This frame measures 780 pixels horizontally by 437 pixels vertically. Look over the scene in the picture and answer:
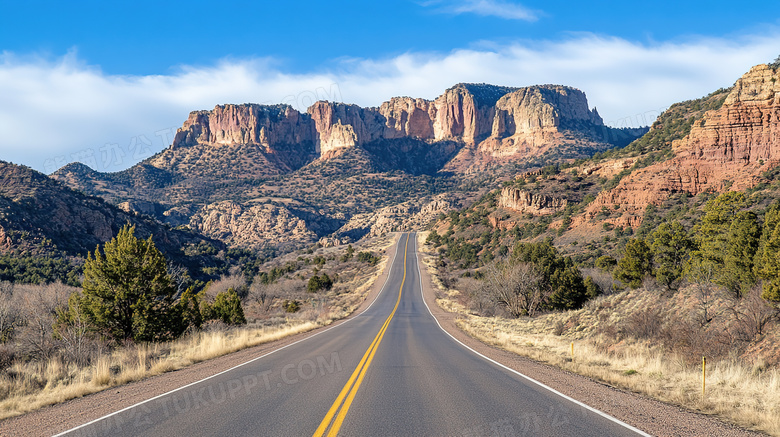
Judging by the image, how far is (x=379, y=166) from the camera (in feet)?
577

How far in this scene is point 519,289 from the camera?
102 feet

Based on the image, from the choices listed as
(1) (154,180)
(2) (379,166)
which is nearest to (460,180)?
(2) (379,166)

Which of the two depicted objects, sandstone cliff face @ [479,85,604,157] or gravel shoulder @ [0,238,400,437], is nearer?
gravel shoulder @ [0,238,400,437]

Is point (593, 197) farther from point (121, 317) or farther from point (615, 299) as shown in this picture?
point (121, 317)

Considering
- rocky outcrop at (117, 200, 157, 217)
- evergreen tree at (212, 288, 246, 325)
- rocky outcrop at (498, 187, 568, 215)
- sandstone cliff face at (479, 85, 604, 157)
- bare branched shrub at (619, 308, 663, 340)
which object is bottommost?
evergreen tree at (212, 288, 246, 325)

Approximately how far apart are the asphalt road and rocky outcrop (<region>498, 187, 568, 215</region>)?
67.4 metres

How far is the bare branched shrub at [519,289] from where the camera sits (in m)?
30.6

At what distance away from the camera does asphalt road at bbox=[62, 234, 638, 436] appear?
5.83m

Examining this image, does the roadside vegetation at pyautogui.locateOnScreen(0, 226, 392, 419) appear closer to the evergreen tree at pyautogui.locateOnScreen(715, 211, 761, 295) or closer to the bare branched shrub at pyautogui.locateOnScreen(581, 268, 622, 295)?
the evergreen tree at pyautogui.locateOnScreen(715, 211, 761, 295)

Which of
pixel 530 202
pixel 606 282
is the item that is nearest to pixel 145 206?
pixel 530 202

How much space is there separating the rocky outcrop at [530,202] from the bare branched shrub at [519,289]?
4495cm

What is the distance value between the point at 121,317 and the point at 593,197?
6676 centimetres

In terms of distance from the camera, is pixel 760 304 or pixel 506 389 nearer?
pixel 506 389

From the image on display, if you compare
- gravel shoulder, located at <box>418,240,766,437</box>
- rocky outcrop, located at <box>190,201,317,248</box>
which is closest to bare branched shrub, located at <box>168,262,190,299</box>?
gravel shoulder, located at <box>418,240,766,437</box>
